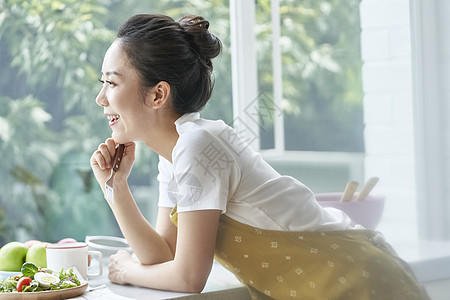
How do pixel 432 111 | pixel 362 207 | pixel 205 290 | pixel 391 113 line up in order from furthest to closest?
1. pixel 205 290
2. pixel 362 207
3. pixel 391 113
4. pixel 432 111

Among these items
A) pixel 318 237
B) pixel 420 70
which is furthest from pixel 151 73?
pixel 420 70

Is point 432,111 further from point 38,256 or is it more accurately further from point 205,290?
point 38,256

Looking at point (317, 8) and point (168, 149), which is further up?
point (317, 8)

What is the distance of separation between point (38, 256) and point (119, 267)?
20 cm

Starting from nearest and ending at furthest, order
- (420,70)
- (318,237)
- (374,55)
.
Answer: (420,70) → (374,55) → (318,237)

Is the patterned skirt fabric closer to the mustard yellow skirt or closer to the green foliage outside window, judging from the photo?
the mustard yellow skirt

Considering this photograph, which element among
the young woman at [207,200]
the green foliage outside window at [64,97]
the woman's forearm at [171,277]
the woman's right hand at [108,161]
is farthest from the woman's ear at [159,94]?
the green foliage outside window at [64,97]

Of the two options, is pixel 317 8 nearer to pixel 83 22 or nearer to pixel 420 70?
pixel 83 22

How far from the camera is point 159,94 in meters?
1.19

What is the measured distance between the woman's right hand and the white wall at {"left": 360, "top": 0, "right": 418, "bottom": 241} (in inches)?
24.9

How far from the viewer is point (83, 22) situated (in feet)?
11.3

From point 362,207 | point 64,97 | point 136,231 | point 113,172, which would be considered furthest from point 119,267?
point 64,97

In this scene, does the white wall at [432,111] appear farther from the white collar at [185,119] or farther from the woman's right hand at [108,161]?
the woman's right hand at [108,161]

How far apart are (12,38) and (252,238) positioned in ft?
8.62
